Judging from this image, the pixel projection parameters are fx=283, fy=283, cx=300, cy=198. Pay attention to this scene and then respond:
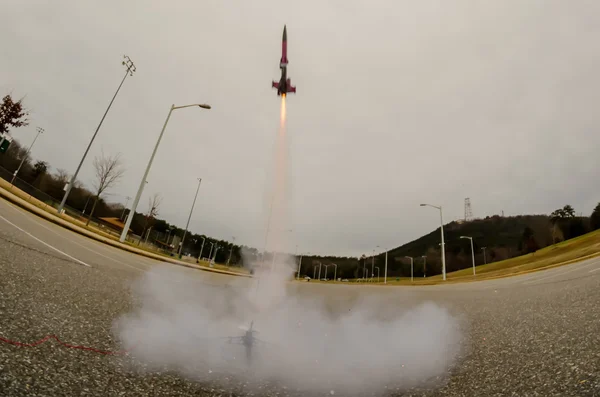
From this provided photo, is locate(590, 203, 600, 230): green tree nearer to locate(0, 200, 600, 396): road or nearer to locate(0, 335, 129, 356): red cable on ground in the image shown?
locate(0, 200, 600, 396): road

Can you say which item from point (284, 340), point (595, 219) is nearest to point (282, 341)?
point (284, 340)

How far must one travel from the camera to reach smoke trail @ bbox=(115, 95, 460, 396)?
5059 millimetres

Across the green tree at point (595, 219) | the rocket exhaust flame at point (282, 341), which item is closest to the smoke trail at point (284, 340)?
the rocket exhaust flame at point (282, 341)

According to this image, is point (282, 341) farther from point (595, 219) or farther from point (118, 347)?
point (595, 219)

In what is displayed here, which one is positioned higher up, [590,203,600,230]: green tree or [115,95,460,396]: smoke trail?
[590,203,600,230]: green tree

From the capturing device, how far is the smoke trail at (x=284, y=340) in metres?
5.06

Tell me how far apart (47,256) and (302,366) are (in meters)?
9.66

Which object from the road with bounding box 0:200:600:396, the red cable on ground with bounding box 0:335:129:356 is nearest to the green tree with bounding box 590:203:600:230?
Answer: the road with bounding box 0:200:600:396

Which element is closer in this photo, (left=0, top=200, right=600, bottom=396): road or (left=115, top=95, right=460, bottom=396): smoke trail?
(left=0, top=200, right=600, bottom=396): road

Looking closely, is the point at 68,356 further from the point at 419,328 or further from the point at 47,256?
the point at 419,328

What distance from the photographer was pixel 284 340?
8164 mm

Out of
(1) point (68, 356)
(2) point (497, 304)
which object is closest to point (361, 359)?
(1) point (68, 356)

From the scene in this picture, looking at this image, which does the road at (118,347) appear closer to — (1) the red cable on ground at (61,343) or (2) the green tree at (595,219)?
(1) the red cable on ground at (61,343)

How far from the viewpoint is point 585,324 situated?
21.1 feet
